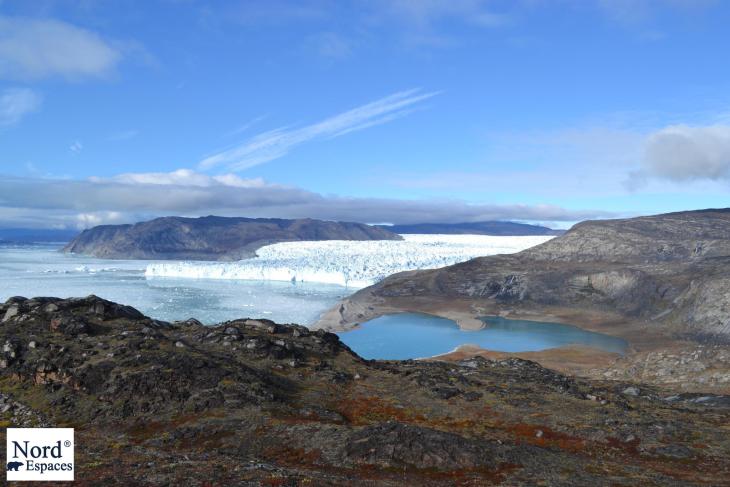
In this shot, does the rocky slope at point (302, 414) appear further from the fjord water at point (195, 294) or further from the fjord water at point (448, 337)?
the fjord water at point (195, 294)

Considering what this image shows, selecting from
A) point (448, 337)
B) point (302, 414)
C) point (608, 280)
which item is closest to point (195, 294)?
point (448, 337)

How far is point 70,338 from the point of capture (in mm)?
33219

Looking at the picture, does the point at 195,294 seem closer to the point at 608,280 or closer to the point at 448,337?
the point at 448,337

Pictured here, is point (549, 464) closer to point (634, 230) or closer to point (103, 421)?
point (103, 421)

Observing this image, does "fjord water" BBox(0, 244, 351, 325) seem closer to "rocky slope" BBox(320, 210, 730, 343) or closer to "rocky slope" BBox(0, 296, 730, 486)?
"rocky slope" BBox(320, 210, 730, 343)

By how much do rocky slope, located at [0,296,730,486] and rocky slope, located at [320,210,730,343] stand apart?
259 feet

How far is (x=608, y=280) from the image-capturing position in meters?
140

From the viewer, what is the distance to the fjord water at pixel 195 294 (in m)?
122

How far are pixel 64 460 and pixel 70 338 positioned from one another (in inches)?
710

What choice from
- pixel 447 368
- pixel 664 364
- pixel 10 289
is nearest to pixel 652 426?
pixel 447 368

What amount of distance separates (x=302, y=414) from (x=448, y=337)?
90378 mm

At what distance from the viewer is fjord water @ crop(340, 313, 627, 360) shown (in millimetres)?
101375

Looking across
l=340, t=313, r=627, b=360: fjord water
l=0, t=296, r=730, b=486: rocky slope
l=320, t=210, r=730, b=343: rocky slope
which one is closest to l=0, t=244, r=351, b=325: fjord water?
l=320, t=210, r=730, b=343: rocky slope

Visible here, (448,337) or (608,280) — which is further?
(608,280)
